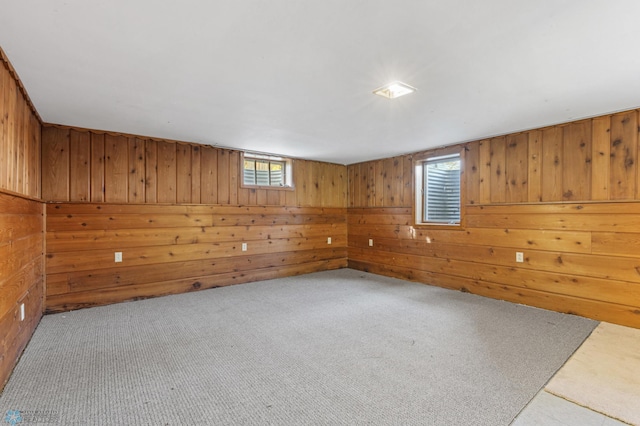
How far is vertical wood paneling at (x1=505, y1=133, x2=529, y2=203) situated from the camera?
345 centimetres

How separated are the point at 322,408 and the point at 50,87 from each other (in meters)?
2.87

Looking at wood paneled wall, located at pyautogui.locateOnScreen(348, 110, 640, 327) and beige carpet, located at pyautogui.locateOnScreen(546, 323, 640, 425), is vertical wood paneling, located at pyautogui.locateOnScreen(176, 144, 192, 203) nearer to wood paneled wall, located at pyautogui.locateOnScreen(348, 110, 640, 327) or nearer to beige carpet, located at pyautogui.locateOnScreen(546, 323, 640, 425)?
wood paneled wall, located at pyautogui.locateOnScreen(348, 110, 640, 327)

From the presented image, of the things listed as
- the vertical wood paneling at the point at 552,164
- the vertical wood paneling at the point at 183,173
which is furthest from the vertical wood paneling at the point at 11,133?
the vertical wood paneling at the point at 552,164

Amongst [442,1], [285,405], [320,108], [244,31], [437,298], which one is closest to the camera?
[442,1]

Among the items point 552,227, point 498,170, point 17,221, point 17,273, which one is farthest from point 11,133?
point 552,227

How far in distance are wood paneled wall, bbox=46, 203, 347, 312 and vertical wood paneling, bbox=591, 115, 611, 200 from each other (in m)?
3.61

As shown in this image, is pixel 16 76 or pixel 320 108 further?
pixel 320 108

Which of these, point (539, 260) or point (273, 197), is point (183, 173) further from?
point (539, 260)

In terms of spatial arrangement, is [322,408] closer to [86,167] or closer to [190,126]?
[190,126]

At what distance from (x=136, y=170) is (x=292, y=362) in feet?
9.70

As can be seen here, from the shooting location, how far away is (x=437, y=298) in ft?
12.0

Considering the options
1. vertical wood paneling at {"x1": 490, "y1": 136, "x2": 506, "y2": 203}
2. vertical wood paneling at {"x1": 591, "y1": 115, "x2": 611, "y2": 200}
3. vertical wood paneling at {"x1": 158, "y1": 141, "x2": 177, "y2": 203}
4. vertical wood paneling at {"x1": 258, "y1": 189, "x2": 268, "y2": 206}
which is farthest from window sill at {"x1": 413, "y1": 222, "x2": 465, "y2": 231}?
vertical wood paneling at {"x1": 158, "y1": 141, "x2": 177, "y2": 203}

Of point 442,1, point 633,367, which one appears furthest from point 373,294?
point 442,1

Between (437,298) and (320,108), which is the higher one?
(320,108)
